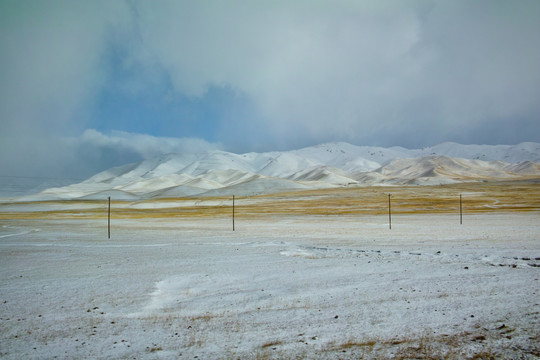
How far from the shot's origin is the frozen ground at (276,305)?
30.9ft

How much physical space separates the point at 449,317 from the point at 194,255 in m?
15.7

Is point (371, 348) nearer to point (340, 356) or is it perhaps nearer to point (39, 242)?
point (340, 356)

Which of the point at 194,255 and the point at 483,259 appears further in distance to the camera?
the point at 194,255

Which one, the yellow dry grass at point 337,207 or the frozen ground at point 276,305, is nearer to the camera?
the frozen ground at point 276,305

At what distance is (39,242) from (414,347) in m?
31.4

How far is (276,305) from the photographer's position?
42.0 feet

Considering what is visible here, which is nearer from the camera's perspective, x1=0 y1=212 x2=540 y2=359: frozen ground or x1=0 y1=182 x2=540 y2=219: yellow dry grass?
x1=0 y1=212 x2=540 y2=359: frozen ground

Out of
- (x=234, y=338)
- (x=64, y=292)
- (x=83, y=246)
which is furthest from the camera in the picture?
(x=83, y=246)

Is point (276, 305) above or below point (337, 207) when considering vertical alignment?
above

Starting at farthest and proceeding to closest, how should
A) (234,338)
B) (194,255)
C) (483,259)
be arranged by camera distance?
(194,255) → (483,259) → (234,338)

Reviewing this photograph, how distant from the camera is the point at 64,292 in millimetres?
14852

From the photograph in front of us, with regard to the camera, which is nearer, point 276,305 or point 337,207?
point 276,305

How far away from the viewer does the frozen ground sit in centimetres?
943

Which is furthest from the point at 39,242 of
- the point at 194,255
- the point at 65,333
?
the point at 65,333
